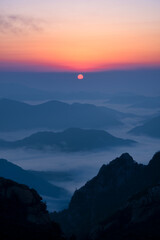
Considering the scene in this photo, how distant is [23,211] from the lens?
47.8 m

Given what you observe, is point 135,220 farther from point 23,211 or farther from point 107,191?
point 107,191

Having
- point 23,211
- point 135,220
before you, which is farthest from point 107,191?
point 23,211

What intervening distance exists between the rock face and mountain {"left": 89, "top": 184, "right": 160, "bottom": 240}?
9.61 meters

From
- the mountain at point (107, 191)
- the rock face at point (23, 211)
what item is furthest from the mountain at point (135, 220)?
the mountain at point (107, 191)

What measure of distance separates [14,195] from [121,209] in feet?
65.7

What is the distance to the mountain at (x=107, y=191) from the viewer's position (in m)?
76.1

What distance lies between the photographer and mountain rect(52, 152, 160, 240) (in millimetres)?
76062

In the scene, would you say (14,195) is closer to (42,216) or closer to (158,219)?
(42,216)

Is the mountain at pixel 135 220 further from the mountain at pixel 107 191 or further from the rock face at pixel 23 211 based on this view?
the mountain at pixel 107 191


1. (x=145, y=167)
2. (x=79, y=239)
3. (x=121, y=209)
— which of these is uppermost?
(x=145, y=167)

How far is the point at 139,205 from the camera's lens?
186ft

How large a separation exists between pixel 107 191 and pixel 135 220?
29.9 m

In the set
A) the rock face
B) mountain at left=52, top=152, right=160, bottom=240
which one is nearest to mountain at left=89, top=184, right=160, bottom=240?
the rock face

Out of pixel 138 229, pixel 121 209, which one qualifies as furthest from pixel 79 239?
pixel 138 229
